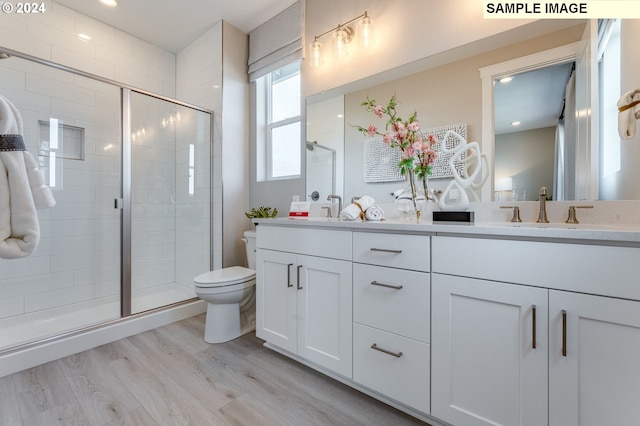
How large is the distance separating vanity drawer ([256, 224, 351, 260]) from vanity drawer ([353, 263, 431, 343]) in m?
0.13

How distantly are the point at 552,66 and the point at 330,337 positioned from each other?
1.73m

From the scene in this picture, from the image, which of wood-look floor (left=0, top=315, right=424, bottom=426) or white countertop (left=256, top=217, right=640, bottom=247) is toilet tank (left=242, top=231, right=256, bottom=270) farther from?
white countertop (left=256, top=217, right=640, bottom=247)

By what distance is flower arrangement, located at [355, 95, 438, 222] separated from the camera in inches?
62.2

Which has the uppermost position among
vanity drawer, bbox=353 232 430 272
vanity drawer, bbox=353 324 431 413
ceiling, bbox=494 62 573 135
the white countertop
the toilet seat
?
ceiling, bbox=494 62 573 135

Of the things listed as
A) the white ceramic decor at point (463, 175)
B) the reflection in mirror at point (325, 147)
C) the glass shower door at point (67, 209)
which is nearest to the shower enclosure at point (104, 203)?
the glass shower door at point (67, 209)

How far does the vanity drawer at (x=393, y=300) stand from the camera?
1.12m

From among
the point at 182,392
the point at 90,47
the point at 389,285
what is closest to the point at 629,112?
the point at 389,285

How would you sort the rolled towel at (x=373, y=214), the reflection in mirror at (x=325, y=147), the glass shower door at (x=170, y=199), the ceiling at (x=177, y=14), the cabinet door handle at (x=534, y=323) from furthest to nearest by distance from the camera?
the glass shower door at (x=170, y=199) → the ceiling at (x=177, y=14) → the reflection in mirror at (x=325, y=147) → the rolled towel at (x=373, y=214) → the cabinet door handle at (x=534, y=323)

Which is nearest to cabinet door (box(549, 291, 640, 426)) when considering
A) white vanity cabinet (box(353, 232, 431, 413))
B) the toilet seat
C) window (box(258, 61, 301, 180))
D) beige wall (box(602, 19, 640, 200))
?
white vanity cabinet (box(353, 232, 431, 413))

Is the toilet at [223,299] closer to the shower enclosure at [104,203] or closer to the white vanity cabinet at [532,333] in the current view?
the shower enclosure at [104,203]

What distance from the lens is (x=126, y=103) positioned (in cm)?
222

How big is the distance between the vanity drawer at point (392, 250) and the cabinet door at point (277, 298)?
45cm

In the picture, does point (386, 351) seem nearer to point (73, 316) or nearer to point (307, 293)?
point (307, 293)

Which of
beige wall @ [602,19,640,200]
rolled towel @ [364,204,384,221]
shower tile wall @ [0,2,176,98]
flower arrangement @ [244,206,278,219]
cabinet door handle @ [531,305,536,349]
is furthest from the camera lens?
flower arrangement @ [244,206,278,219]
